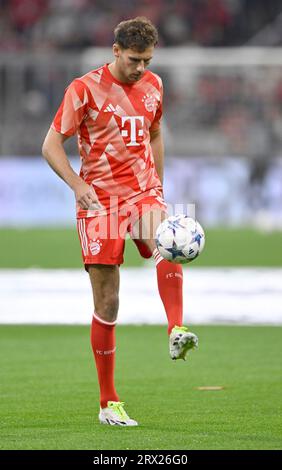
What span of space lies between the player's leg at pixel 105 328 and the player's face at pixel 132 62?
3.79 feet

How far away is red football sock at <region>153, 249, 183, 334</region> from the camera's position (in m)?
6.94

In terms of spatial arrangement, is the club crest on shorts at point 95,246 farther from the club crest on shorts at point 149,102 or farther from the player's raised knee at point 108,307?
the club crest on shorts at point 149,102

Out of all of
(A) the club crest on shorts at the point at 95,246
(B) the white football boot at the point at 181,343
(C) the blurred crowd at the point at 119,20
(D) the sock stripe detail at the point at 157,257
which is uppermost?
(C) the blurred crowd at the point at 119,20

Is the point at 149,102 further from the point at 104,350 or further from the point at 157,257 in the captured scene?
the point at 104,350

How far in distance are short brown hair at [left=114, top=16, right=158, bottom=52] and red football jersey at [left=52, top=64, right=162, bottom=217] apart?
33 centimetres

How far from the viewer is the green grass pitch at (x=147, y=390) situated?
6.30 m

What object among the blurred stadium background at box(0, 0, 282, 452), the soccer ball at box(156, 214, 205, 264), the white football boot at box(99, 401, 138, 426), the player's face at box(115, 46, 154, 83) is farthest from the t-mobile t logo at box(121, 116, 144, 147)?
the blurred stadium background at box(0, 0, 282, 452)

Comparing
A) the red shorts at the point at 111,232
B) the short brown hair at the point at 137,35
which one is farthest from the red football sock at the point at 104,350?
the short brown hair at the point at 137,35

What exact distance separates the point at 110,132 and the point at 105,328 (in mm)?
1201

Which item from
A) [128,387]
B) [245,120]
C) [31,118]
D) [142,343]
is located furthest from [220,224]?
[128,387]

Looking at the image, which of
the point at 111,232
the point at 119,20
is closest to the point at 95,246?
the point at 111,232

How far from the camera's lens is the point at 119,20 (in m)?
30.1

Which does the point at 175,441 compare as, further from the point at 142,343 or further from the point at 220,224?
the point at 220,224

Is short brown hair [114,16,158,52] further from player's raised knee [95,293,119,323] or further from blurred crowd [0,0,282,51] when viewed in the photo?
blurred crowd [0,0,282,51]
